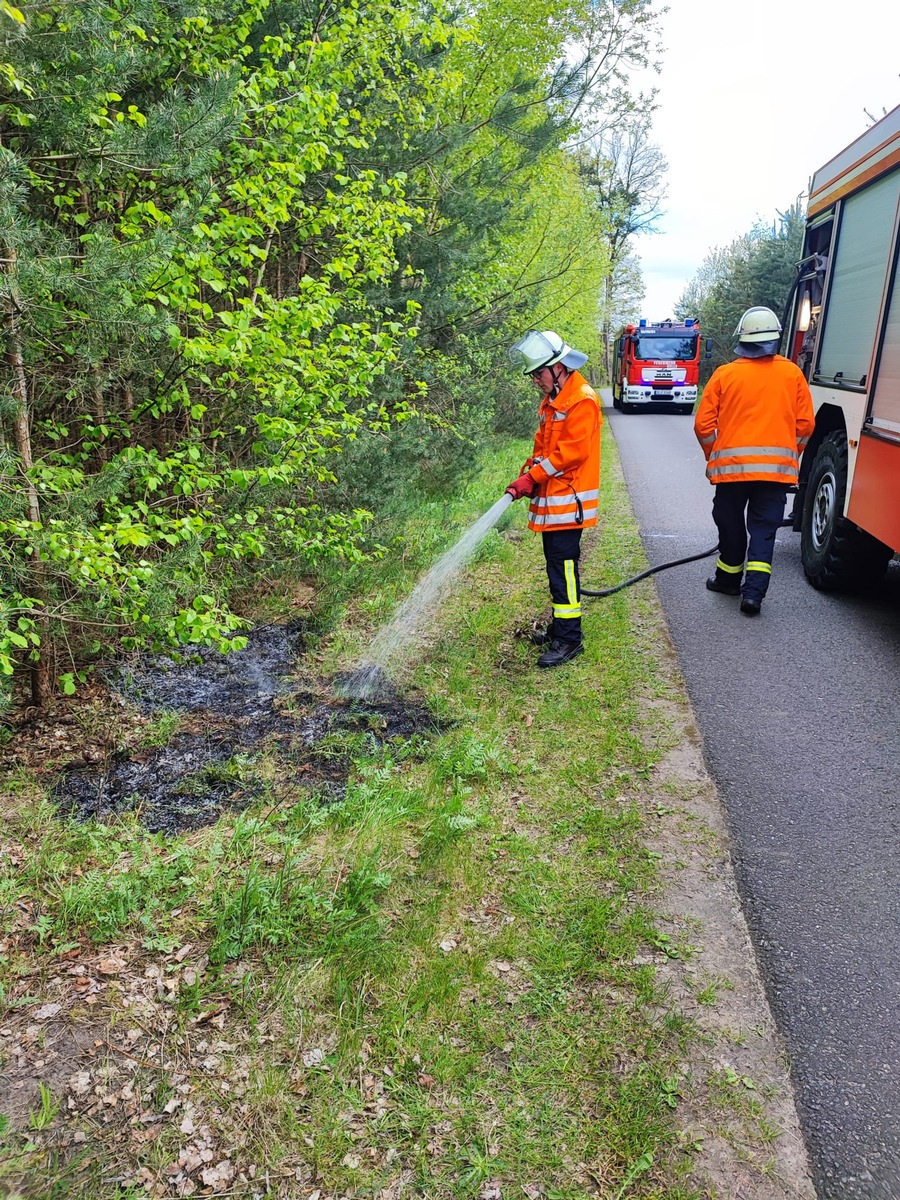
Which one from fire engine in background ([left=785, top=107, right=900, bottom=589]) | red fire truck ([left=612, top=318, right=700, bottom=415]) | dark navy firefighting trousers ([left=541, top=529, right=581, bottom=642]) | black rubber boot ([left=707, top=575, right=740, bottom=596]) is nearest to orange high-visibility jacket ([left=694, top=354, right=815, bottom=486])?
fire engine in background ([left=785, top=107, right=900, bottom=589])

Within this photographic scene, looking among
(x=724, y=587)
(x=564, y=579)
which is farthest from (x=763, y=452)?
(x=564, y=579)

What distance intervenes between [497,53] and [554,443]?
7703 millimetres

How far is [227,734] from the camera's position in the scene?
4.24m

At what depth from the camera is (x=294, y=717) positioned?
4.43m

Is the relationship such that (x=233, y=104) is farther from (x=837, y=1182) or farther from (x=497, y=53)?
(x=497, y=53)

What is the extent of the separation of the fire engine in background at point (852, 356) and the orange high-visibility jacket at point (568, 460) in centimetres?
189

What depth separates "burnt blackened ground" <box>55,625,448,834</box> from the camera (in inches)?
141

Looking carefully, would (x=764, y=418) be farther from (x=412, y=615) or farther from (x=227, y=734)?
(x=227, y=734)

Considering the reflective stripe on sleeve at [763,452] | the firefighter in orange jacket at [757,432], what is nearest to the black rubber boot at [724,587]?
the firefighter in orange jacket at [757,432]

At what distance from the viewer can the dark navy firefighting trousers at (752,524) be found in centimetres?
560

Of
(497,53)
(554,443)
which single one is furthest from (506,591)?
(497,53)

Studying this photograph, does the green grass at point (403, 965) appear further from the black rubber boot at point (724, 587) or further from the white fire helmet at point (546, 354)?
the black rubber boot at point (724, 587)

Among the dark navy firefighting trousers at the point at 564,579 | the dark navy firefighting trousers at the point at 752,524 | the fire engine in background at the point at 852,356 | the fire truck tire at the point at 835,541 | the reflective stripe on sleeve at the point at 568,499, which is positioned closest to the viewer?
the reflective stripe on sleeve at the point at 568,499

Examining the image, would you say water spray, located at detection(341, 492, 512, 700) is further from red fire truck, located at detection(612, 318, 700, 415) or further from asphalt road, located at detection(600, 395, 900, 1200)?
red fire truck, located at detection(612, 318, 700, 415)
